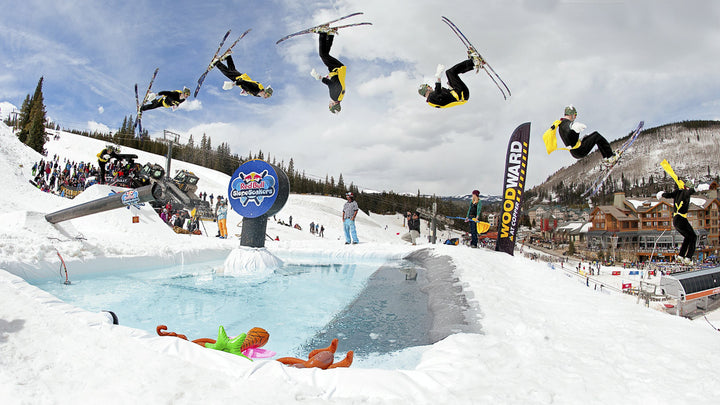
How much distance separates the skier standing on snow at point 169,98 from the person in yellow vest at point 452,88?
6.84m

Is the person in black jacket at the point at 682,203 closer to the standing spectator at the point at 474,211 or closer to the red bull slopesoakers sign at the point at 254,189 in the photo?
the standing spectator at the point at 474,211

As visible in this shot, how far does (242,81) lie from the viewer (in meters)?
9.07

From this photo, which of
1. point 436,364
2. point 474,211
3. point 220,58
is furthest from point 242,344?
point 474,211

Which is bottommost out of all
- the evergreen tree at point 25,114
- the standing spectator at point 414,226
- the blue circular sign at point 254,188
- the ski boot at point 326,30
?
the standing spectator at point 414,226

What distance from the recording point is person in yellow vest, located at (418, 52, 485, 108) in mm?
7066

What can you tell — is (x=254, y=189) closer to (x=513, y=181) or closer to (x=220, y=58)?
(x=220, y=58)

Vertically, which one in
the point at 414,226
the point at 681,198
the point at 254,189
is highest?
the point at 681,198

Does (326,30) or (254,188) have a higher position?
(326,30)

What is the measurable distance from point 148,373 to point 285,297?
4.42 metres

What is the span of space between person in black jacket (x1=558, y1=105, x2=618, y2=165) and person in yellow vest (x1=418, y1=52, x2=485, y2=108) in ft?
6.51

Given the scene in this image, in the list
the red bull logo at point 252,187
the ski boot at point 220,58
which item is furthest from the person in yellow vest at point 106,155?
the ski boot at point 220,58

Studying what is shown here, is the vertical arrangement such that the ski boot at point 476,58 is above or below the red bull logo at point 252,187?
above

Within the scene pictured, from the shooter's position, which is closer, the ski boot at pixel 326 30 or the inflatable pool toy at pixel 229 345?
the inflatable pool toy at pixel 229 345

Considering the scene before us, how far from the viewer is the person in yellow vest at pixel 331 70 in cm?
769
